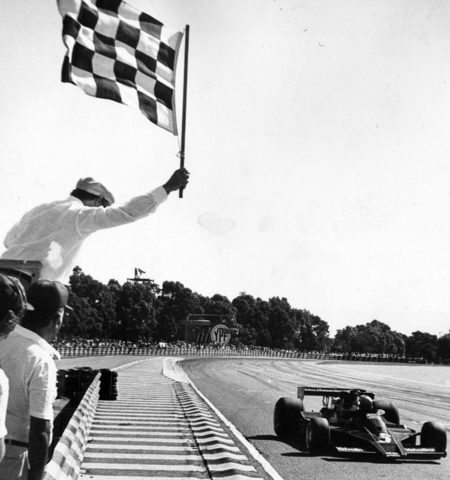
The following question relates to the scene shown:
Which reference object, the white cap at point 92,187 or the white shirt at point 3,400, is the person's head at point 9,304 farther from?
the white cap at point 92,187

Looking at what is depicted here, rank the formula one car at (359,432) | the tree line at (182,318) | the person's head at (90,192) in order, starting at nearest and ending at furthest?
the person's head at (90,192) < the formula one car at (359,432) < the tree line at (182,318)

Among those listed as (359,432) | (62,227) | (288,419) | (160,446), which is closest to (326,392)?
(288,419)

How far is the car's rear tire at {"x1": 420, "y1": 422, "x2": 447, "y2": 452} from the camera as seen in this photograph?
31.6 feet

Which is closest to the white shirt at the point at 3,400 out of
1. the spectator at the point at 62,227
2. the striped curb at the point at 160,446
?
the spectator at the point at 62,227

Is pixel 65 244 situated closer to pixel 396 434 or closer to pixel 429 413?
pixel 396 434

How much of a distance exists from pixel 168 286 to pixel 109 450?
130m

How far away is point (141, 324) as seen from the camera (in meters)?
111

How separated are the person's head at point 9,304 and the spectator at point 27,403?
33cm

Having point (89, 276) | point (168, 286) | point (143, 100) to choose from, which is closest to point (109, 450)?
point (143, 100)

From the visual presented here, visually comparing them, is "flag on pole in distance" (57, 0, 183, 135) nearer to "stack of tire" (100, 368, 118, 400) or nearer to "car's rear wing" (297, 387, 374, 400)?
"car's rear wing" (297, 387, 374, 400)

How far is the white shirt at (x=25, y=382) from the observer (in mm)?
2992

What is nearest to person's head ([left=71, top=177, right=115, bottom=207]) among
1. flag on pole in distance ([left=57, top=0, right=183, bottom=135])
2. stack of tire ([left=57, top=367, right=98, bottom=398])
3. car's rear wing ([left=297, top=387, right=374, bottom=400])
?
flag on pole in distance ([left=57, top=0, right=183, bottom=135])

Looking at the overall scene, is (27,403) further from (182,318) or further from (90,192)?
(182,318)

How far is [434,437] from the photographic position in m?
9.68
